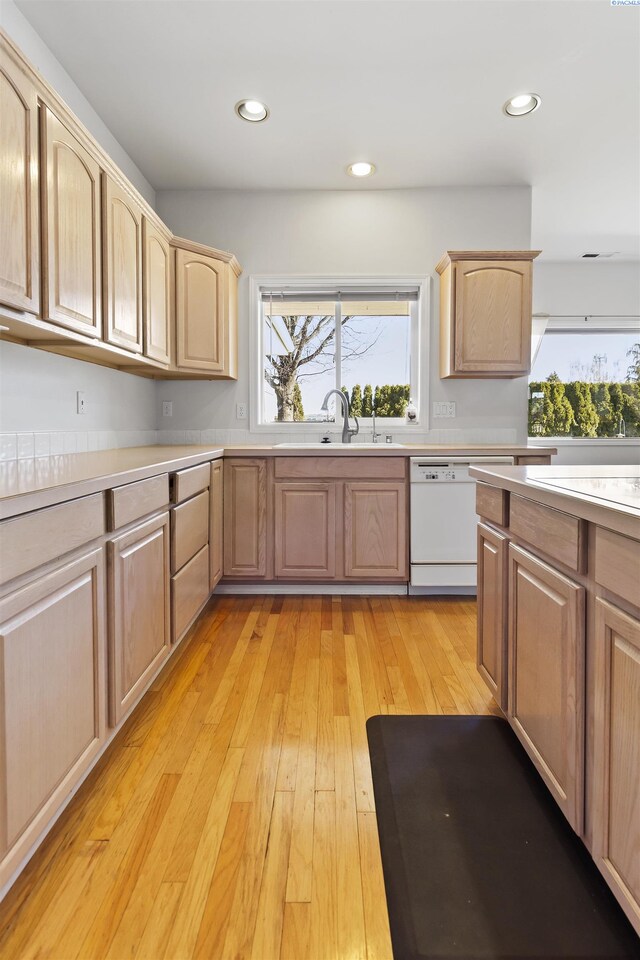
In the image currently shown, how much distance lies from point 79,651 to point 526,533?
46.9 inches

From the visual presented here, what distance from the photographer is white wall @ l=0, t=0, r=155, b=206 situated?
6.62 ft

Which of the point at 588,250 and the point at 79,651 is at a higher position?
the point at 588,250

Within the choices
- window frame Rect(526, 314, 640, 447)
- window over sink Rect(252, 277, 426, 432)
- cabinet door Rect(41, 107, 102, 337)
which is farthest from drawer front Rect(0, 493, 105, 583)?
window frame Rect(526, 314, 640, 447)

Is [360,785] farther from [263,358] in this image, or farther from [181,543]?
[263,358]

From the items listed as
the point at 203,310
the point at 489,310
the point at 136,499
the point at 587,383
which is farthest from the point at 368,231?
the point at 587,383

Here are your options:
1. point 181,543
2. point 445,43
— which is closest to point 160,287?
point 181,543

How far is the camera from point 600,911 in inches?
40.8

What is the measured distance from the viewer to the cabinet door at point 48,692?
967 mm

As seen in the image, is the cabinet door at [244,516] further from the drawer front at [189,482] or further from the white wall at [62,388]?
the white wall at [62,388]

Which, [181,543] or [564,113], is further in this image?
[564,113]

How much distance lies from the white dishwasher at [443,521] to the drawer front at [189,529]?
1.23 meters

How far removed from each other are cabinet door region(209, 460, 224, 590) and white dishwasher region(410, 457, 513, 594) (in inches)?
44.9

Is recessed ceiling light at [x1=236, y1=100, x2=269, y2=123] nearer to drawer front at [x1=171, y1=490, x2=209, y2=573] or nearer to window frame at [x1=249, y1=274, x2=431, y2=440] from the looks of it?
window frame at [x1=249, y1=274, x2=431, y2=440]

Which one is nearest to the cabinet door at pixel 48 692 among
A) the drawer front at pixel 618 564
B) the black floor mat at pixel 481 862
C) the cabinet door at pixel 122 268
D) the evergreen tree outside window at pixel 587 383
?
the black floor mat at pixel 481 862
